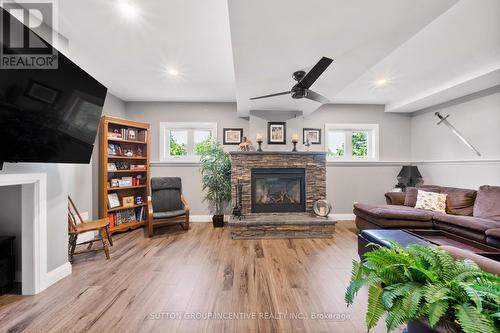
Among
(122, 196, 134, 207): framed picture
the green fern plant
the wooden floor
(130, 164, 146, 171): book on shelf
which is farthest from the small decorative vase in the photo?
(130, 164, 146, 171): book on shelf

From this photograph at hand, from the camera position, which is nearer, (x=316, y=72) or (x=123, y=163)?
(x=316, y=72)

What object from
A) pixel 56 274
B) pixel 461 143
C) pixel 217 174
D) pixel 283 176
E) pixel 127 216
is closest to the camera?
pixel 56 274

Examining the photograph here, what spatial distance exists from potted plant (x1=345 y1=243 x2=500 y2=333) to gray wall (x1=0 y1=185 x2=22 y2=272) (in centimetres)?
293

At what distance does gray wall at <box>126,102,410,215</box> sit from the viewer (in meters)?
4.26

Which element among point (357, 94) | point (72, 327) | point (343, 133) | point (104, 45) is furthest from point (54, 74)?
point (343, 133)

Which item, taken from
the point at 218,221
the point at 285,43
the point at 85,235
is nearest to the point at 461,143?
the point at 285,43

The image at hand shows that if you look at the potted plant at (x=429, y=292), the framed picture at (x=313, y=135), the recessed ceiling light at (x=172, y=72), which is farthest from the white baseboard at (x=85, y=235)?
the framed picture at (x=313, y=135)

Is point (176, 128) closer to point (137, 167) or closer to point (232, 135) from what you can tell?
point (137, 167)

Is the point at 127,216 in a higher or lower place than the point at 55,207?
lower

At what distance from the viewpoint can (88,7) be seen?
68.1 inches

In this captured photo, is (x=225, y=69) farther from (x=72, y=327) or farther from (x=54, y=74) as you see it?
(x=72, y=327)

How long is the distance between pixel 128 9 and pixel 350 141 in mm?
4440

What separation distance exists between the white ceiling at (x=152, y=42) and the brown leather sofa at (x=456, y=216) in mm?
3274

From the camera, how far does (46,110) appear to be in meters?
1.59
